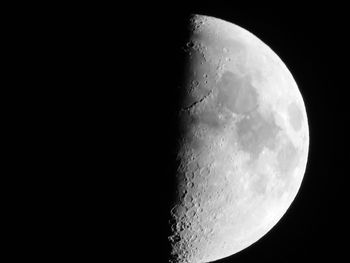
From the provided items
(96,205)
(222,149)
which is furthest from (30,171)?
(222,149)

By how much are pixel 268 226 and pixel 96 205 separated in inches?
66.4

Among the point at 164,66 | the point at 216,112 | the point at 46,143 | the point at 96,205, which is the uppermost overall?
the point at 164,66

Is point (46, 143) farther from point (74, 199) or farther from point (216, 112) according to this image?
point (216, 112)

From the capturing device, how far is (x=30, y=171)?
3346mm

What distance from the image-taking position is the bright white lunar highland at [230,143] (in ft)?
11.7

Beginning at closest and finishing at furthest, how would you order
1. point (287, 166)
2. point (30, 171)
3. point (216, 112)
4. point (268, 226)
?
point (30, 171) → point (216, 112) → point (287, 166) → point (268, 226)

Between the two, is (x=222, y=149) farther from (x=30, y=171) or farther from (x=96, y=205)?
(x=30, y=171)

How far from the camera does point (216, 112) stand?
11.8ft

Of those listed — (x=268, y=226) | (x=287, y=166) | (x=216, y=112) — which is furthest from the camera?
(x=268, y=226)

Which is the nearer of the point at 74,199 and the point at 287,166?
the point at 74,199

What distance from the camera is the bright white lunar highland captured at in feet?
11.7

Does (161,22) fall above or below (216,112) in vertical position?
above

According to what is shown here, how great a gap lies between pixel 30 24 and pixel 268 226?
8.56ft

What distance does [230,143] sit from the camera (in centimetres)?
362
